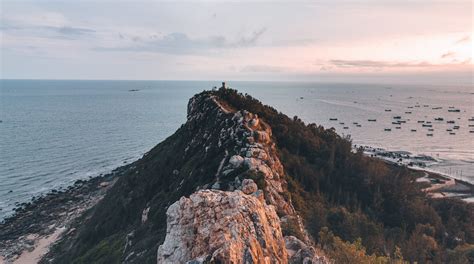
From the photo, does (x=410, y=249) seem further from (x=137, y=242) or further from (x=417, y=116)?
(x=417, y=116)

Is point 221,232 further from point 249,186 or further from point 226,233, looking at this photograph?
point 249,186

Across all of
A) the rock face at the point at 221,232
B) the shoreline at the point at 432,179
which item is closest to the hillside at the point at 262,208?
the rock face at the point at 221,232

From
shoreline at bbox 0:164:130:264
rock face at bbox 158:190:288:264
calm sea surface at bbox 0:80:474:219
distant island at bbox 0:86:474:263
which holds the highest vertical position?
rock face at bbox 158:190:288:264

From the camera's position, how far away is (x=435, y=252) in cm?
3981

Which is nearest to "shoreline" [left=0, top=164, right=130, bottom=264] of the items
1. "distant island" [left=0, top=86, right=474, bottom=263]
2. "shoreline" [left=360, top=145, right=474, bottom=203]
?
"distant island" [left=0, top=86, right=474, bottom=263]

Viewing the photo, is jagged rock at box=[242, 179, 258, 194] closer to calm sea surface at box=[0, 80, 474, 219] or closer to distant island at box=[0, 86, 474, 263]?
distant island at box=[0, 86, 474, 263]

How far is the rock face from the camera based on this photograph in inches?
699

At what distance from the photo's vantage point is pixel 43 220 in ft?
221

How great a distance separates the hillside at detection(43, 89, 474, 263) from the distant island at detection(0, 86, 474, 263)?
0.12 metres

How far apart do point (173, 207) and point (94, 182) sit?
71411mm

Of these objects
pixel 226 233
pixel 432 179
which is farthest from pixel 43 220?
pixel 432 179

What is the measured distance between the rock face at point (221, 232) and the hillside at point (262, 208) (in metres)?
0.06

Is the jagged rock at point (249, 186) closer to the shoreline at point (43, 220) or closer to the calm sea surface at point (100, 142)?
the shoreline at point (43, 220)

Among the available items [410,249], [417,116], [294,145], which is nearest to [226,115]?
[294,145]
